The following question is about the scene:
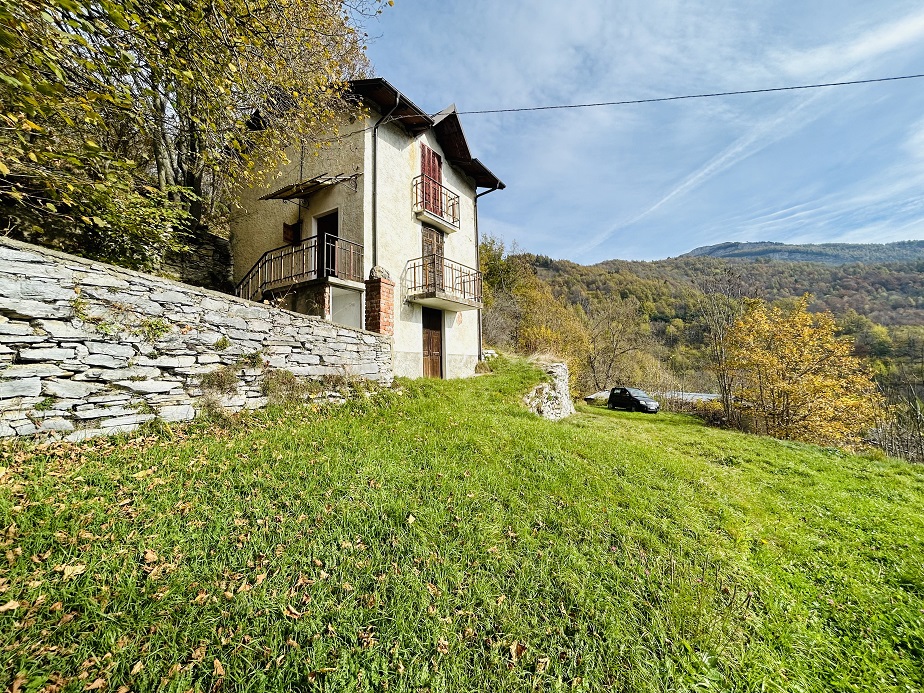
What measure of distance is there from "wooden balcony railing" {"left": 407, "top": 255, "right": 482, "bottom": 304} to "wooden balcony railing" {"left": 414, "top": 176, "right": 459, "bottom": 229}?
4.36ft

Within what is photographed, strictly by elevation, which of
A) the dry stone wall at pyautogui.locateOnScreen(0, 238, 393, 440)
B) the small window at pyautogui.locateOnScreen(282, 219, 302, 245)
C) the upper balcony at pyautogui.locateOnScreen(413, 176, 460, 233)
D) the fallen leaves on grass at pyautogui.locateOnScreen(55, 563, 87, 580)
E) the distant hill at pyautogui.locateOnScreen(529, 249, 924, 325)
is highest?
the distant hill at pyautogui.locateOnScreen(529, 249, 924, 325)

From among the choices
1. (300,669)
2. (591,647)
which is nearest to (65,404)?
(300,669)

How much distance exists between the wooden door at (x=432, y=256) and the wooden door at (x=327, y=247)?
2.38m

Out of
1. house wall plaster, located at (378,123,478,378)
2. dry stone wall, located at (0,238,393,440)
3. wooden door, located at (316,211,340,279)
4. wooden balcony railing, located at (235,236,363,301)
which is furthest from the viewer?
house wall plaster, located at (378,123,478,378)

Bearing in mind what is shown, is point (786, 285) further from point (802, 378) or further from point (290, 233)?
point (290, 233)

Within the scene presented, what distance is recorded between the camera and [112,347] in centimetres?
361

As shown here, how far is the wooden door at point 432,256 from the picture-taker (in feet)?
30.2

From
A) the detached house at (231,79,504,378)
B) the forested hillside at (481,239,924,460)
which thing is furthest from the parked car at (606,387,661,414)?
the detached house at (231,79,504,378)

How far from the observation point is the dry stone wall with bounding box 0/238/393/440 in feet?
10.2

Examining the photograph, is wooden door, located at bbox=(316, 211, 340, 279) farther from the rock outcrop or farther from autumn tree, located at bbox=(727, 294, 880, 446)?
autumn tree, located at bbox=(727, 294, 880, 446)

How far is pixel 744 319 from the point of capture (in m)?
13.1

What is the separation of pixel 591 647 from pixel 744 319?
1519 cm

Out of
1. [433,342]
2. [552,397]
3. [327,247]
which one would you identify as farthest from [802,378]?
[327,247]

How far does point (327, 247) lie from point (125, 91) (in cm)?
494
